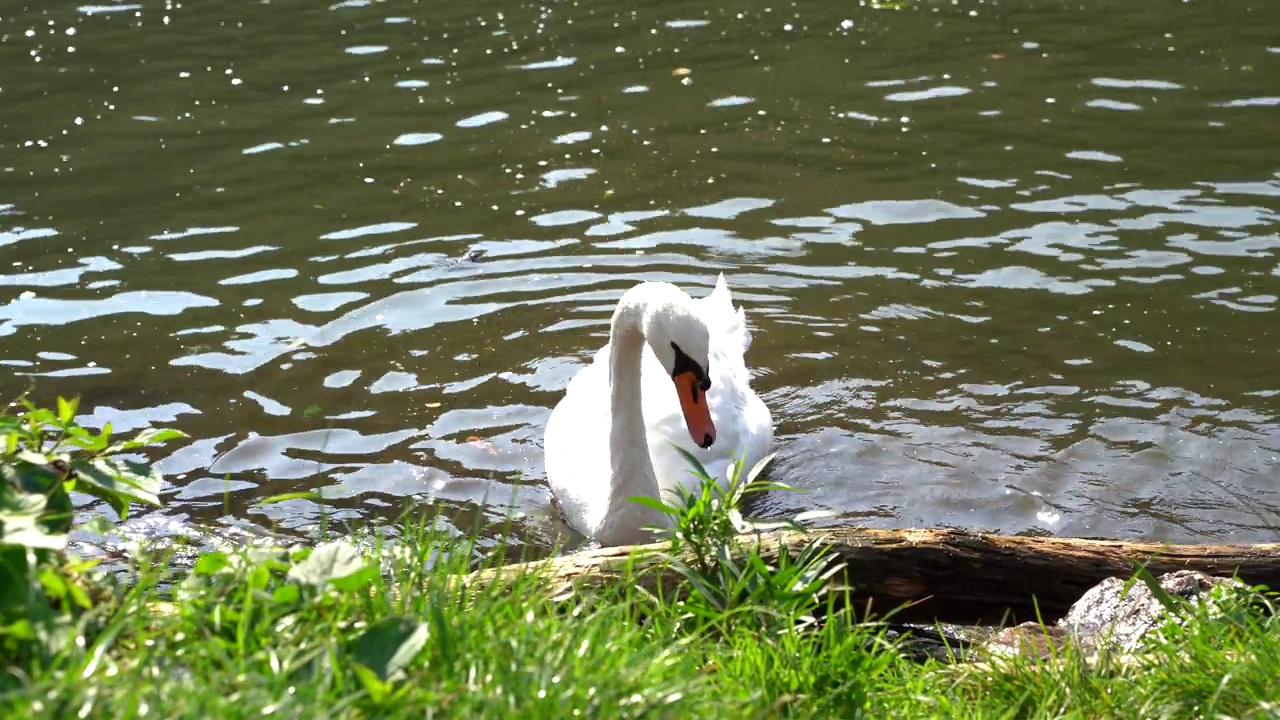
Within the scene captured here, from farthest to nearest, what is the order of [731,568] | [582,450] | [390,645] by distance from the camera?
1. [582,450]
2. [731,568]
3. [390,645]

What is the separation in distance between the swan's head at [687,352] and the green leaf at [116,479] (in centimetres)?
229

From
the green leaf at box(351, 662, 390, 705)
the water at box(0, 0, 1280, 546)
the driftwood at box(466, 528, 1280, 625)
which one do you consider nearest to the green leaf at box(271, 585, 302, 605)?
the green leaf at box(351, 662, 390, 705)

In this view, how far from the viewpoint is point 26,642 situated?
256 cm

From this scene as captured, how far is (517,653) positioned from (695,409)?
2.58 m

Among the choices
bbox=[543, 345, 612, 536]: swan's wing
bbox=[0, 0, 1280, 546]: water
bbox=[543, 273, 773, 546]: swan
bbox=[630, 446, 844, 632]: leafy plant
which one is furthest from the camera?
bbox=[0, 0, 1280, 546]: water

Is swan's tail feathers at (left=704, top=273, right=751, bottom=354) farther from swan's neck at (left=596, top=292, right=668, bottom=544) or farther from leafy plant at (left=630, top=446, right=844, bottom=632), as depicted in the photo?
leafy plant at (left=630, top=446, right=844, bottom=632)

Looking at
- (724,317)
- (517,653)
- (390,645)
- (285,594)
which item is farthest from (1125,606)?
(724,317)

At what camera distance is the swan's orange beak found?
5254 mm

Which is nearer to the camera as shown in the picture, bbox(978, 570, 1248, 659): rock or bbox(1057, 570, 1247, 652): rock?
bbox(978, 570, 1248, 659): rock

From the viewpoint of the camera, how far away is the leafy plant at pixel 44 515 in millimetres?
2531

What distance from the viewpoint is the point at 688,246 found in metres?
8.77

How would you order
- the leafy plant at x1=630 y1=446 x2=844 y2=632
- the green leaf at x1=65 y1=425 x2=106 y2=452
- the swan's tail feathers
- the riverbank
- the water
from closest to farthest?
the riverbank < the green leaf at x1=65 y1=425 x2=106 y2=452 < the leafy plant at x1=630 y1=446 x2=844 y2=632 < the water < the swan's tail feathers

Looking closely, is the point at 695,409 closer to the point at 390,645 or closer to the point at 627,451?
the point at 627,451

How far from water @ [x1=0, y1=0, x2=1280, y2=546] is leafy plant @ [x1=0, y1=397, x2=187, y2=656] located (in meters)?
1.32
